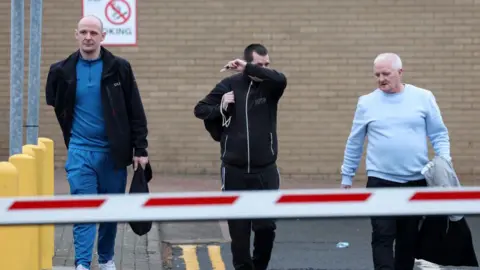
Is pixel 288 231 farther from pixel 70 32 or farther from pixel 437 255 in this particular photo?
pixel 70 32

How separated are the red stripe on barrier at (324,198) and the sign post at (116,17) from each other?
7.73m

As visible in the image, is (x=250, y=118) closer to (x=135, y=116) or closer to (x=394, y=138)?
(x=135, y=116)

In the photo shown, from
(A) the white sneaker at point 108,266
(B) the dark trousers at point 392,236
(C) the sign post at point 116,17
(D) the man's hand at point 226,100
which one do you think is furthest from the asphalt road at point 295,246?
(C) the sign post at point 116,17

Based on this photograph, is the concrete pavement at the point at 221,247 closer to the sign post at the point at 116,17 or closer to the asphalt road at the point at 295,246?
the asphalt road at the point at 295,246

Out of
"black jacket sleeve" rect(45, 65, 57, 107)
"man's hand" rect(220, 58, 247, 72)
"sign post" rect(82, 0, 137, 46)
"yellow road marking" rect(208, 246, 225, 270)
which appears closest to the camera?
"man's hand" rect(220, 58, 247, 72)

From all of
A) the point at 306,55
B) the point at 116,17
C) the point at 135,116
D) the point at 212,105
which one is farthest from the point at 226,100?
the point at 306,55

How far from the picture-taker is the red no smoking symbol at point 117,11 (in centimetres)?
1249

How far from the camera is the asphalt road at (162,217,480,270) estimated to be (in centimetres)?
869

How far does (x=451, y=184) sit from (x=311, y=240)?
295 centimetres

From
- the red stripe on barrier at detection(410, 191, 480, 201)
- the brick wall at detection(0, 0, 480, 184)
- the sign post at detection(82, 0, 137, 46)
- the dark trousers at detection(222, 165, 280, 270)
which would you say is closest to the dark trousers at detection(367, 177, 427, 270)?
the dark trousers at detection(222, 165, 280, 270)

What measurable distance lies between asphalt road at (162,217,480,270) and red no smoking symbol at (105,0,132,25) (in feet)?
10.0

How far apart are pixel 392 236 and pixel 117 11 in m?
6.36

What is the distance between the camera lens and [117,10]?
12.6 meters

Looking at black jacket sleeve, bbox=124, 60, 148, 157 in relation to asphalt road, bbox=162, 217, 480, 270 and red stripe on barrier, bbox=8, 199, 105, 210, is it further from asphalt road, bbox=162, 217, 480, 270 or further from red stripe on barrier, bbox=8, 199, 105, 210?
red stripe on barrier, bbox=8, 199, 105, 210
